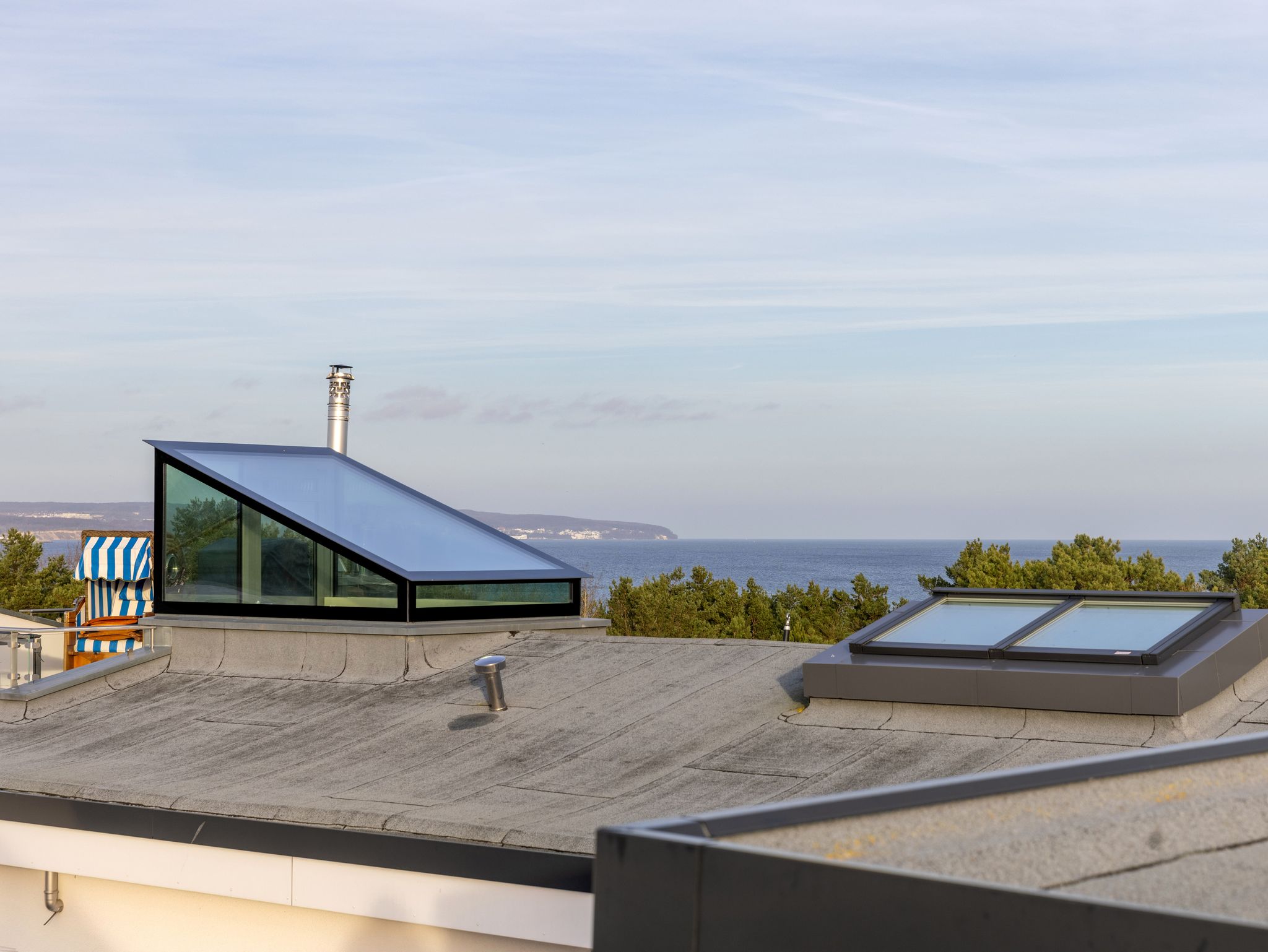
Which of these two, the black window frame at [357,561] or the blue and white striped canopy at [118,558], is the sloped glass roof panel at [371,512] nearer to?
the black window frame at [357,561]

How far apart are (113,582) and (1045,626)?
11.7m

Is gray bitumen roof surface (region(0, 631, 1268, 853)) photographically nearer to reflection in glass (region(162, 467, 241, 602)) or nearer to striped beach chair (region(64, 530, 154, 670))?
reflection in glass (region(162, 467, 241, 602))

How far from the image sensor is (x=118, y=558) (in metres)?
15.9

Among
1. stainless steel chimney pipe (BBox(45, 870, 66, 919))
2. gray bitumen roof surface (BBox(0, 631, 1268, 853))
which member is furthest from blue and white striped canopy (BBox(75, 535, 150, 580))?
stainless steel chimney pipe (BBox(45, 870, 66, 919))

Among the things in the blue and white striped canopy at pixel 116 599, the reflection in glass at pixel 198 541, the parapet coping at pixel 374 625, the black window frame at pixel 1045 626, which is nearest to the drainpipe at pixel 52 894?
the parapet coping at pixel 374 625

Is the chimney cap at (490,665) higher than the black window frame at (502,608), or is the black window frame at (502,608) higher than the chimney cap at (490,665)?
the black window frame at (502,608)

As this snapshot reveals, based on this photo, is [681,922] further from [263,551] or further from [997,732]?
[263,551]

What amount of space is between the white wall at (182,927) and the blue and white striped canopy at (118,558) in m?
7.92

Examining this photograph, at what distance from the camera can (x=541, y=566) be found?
13141mm

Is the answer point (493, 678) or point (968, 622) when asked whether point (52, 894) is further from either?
point (968, 622)

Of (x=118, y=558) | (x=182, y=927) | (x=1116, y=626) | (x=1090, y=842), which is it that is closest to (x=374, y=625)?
(x=182, y=927)

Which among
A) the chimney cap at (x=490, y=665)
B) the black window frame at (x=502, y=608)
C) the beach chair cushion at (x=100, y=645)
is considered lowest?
the beach chair cushion at (x=100, y=645)

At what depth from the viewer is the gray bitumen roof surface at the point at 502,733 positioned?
7.46m

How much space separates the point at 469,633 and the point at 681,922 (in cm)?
981
